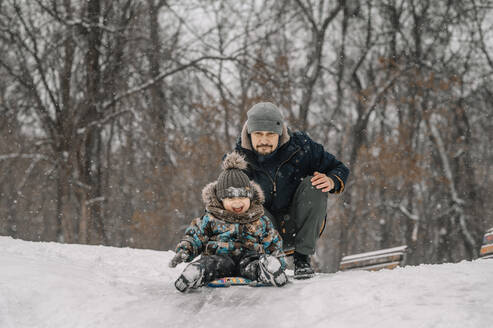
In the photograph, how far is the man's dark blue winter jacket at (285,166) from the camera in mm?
3424

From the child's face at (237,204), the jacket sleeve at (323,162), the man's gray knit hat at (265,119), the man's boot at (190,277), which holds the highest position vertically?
the man's gray knit hat at (265,119)

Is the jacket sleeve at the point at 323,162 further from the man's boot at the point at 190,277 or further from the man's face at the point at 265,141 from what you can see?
the man's boot at the point at 190,277

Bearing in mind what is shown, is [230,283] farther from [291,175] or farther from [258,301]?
[291,175]

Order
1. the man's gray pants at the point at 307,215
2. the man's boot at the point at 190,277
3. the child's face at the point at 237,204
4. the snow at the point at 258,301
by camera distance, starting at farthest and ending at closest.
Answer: the man's gray pants at the point at 307,215
the child's face at the point at 237,204
the man's boot at the point at 190,277
the snow at the point at 258,301

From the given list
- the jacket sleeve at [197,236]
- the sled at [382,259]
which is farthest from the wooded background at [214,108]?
the jacket sleeve at [197,236]

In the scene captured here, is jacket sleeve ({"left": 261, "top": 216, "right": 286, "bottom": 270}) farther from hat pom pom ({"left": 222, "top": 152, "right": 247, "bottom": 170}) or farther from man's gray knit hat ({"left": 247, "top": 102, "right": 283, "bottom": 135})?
man's gray knit hat ({"left": 247, "top": 102, "right": 283, "bottom": 135})

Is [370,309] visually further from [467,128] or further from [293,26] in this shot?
[293,26]

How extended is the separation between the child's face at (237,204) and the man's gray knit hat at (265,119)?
573mm

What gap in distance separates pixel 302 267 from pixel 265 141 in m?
0.88

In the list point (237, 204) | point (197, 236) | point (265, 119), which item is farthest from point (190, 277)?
point (265, 119)

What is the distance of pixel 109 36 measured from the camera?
9.76 m

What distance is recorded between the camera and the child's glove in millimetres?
2582

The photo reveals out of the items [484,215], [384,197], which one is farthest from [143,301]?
[384,197]

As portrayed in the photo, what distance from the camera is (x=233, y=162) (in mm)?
3139
